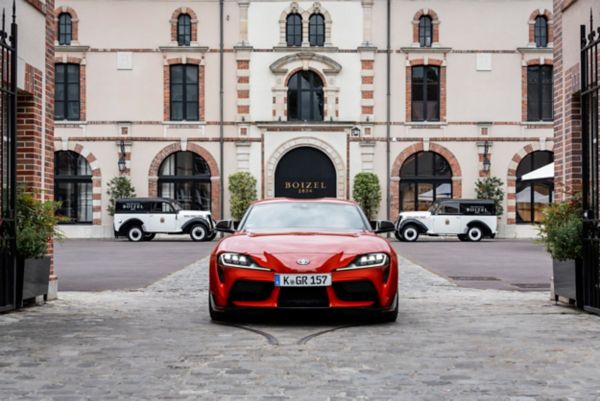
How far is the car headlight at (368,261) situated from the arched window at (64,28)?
3042 centimetres

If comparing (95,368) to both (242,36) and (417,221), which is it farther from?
(242,36)

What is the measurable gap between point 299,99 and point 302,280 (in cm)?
2841

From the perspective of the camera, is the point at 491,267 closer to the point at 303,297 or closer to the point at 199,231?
the point at 303,297

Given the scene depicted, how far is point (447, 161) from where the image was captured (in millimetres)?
36125

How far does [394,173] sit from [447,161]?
7.52 ft

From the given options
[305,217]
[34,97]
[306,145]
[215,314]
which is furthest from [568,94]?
[306,145]

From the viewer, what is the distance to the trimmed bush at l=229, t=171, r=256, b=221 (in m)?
35.0

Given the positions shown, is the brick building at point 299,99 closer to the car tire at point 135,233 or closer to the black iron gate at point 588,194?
the car tire at point 135,233

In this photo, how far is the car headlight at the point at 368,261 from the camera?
8078mm

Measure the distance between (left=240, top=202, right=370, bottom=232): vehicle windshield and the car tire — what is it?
22958mm

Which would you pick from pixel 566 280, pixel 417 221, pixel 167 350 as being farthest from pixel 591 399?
pixel 417 221

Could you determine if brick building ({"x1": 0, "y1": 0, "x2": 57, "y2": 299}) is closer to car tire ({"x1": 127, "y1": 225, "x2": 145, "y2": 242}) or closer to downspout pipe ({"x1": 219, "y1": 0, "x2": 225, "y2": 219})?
car tire ({"x1": 127, "y1": 225, "x2": 145, "y2": 242})

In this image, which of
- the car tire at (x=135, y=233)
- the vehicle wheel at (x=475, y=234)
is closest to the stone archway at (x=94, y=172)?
the car tire at (x=135, y=233)

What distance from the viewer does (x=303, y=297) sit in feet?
26.3
